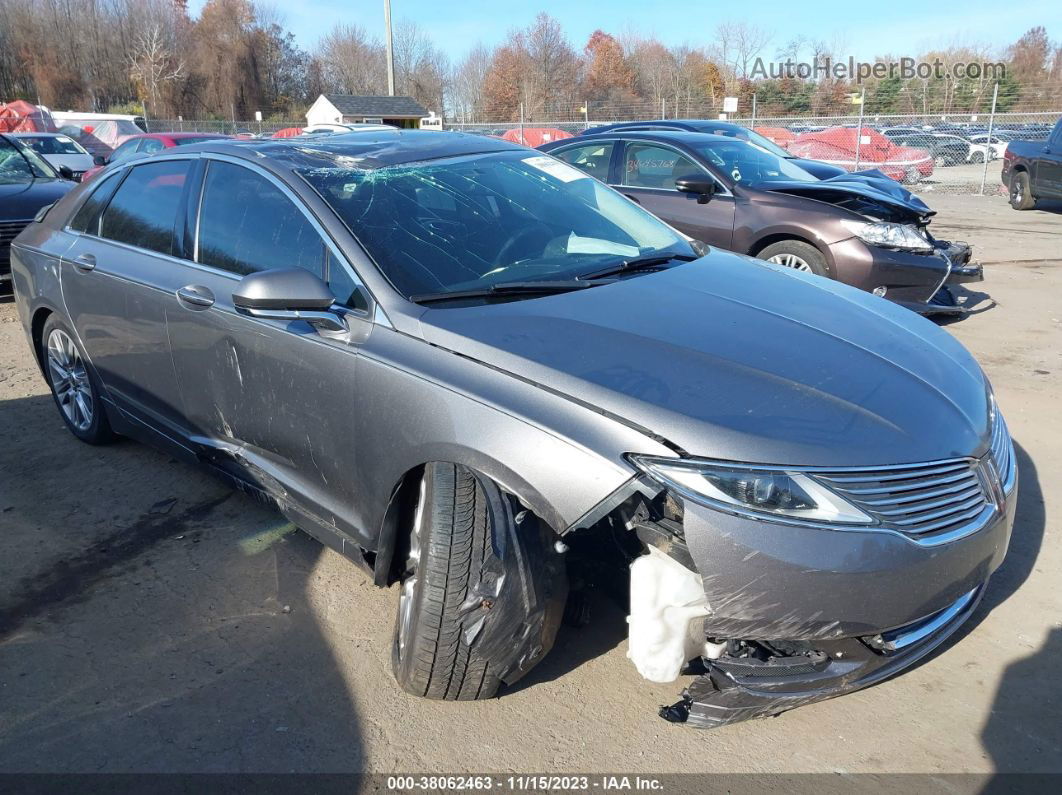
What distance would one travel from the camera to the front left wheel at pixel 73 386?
14.9ft

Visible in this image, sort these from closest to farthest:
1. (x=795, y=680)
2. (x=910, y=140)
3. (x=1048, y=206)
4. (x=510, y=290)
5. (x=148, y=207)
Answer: (x=795, y=680)
(x=510, y=290)
(x=148, y=207)
(x=1048, y=206)
(x=910, y=140)

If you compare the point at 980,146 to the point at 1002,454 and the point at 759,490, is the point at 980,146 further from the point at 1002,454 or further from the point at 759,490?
the point at 759,490

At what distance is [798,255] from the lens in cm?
689

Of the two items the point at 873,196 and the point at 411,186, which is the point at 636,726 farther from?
the point at 873,196

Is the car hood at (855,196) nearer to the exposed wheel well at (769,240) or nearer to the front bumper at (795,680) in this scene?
the exposed wheel well at (769,240)

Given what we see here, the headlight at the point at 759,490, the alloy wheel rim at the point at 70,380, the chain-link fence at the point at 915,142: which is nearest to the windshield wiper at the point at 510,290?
the headlight at the point at 759,490

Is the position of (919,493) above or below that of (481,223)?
below

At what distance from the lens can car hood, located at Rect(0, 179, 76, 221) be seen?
8.30 meters

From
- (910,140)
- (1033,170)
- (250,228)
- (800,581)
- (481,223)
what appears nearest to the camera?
(800,581)

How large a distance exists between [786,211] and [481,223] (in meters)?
4.38

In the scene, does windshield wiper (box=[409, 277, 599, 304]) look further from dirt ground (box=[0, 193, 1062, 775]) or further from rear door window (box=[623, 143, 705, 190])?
rear door window (box=[623, 143, 705, 190])

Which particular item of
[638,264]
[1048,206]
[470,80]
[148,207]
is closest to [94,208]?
[148,207]

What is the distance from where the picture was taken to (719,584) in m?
2.16

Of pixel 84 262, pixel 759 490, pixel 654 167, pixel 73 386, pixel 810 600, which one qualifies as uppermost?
pixel 654 167
